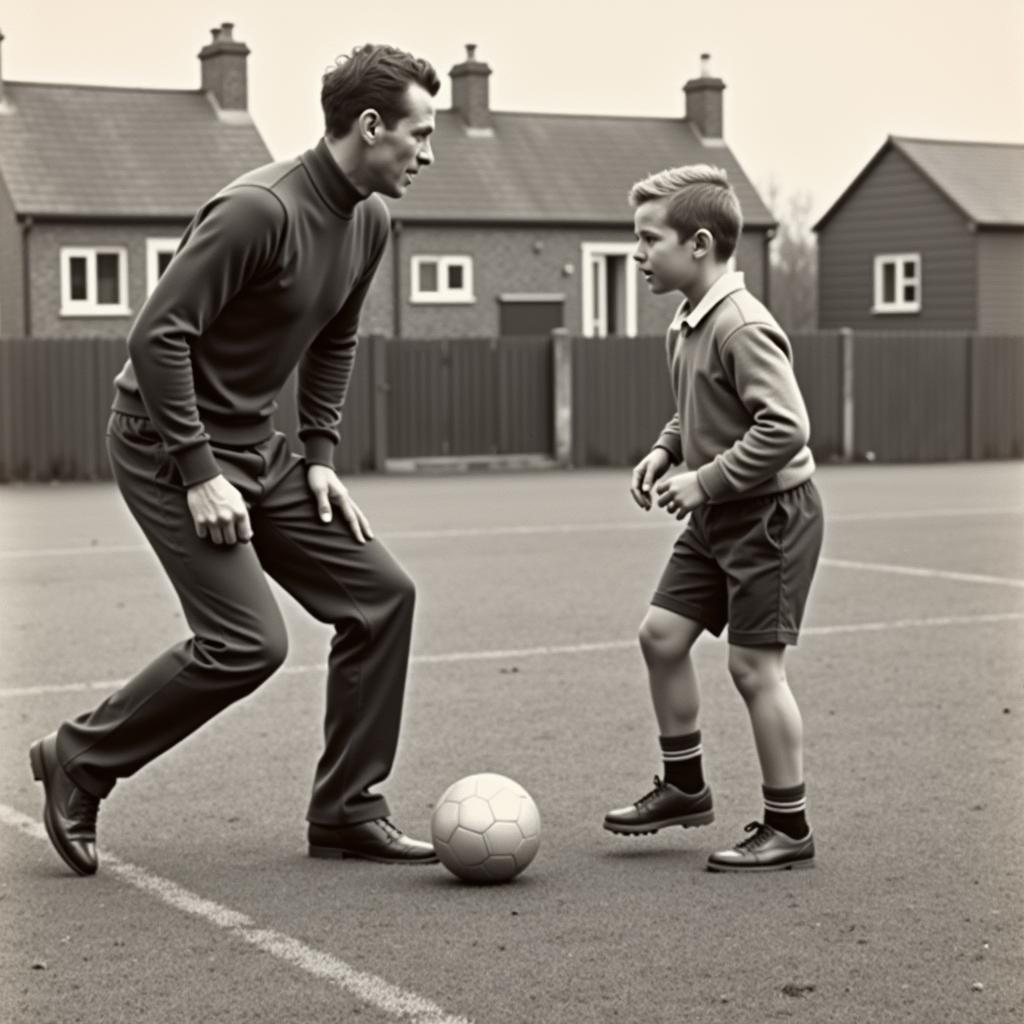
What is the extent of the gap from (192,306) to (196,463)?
41 centimetres

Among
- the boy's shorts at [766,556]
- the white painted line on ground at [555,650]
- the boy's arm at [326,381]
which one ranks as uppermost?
the boy's arm at [326,381]

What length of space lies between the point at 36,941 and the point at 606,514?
50.5ft

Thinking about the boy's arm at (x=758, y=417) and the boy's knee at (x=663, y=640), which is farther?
the boy's knee at (x=663, y=640)

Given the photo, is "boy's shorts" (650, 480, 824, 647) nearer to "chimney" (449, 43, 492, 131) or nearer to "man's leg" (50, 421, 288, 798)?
"man's leg" (50, 421, 288, 798)

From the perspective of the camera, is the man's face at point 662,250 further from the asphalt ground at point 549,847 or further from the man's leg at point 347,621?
the asphalt ground at point 549,847

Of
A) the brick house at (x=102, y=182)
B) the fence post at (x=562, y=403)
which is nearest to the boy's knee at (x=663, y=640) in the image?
the fence post at (x=562, y=403)

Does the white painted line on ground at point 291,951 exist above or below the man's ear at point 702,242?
below

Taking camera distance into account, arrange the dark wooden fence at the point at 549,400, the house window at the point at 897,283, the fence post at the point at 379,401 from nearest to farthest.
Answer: the dark wooden fence at the point at 549,400
the fence post at the point at 379,401
the house window at the point at 897,283

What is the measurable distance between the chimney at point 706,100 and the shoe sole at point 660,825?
45.7 meters

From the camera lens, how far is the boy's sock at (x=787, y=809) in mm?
5914

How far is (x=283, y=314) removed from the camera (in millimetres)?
5848

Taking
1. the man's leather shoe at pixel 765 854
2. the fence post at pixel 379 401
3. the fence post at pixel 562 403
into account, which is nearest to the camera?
the man's leather shoe at pixel 765 854

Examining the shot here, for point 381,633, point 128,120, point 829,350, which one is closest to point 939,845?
point 381,633

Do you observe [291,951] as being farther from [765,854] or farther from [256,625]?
[765,854]
